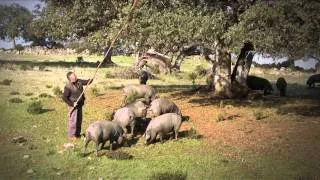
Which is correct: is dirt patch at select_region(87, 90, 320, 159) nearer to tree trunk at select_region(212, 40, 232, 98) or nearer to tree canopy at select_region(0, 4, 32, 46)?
tree trunk at select_region(212, 40, 232, 98)

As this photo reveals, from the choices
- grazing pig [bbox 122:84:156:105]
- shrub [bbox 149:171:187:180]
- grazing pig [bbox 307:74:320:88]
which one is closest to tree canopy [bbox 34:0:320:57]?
grazing pig [bbox 122:84:156:105]

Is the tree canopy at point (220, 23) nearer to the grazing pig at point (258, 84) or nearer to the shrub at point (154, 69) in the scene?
the grazing pig at point (258, 84)

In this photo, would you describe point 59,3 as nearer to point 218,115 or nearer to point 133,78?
point 218,115

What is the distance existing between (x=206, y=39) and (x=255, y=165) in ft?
24.1

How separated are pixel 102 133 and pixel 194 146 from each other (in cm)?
309

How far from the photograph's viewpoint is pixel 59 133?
19.0 meters

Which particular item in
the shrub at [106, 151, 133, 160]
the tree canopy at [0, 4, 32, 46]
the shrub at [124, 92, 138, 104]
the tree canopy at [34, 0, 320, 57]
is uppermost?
the tree canopy at [0, 4, 32, 46]

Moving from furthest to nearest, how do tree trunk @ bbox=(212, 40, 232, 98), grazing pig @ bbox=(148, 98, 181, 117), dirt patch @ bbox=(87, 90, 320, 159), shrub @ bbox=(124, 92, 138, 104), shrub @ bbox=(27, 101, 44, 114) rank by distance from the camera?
tree trunk @ bbox=(212, 40, 232, 98), shrub @ bbox=(124, 92, 138, 104), shrub @ bbox=(27, 101, 44, 114), grazing pig @ bbox=(148, 98, 181, 117), dirt patch @ bbox=(87, 90, 320, 159)

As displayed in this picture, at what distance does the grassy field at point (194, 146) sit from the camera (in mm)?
14352

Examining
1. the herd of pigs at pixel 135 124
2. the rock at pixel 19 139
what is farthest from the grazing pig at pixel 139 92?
the rock at pixel 19 139

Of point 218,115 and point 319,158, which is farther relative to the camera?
point 218,115

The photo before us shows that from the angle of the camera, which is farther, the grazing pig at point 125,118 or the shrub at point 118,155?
the grazing pig at point 125,118

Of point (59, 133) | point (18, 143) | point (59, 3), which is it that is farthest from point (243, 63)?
point (18, 143)

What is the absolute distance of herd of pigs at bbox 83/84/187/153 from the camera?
52.1 feet
